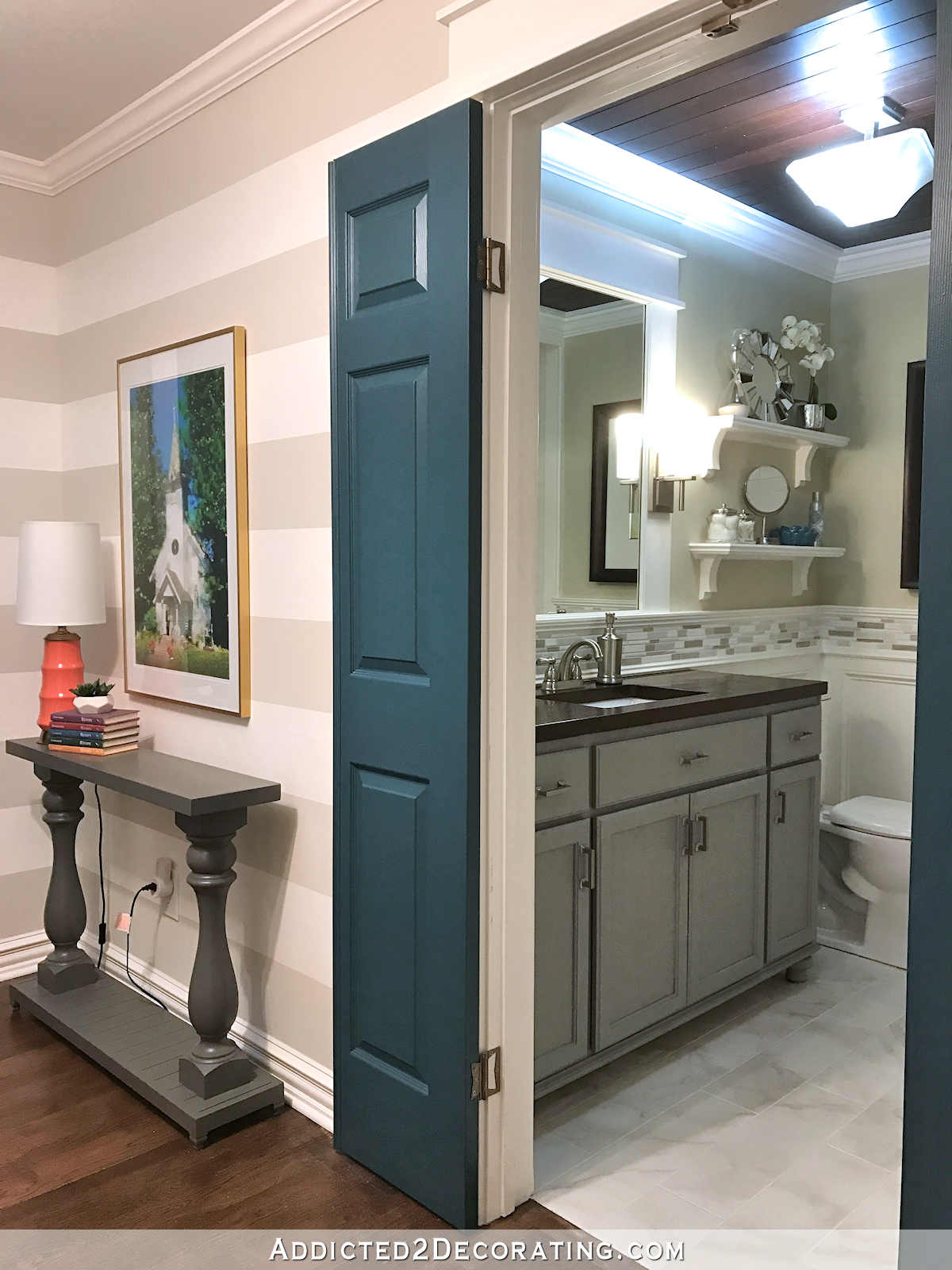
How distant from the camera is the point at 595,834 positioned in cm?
254

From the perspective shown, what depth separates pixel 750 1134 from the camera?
243 cm

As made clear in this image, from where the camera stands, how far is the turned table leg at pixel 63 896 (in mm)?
3045

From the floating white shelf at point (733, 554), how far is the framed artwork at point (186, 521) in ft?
5.45

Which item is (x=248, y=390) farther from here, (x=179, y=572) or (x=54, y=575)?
(x=54, y=575)

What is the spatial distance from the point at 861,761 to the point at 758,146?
2.33 m

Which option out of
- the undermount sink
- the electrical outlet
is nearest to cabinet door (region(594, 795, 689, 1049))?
the undermount sink

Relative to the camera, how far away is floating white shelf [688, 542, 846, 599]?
3.60 meters

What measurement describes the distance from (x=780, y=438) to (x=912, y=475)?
1.93ft

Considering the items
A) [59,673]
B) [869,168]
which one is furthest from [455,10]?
[59,673]

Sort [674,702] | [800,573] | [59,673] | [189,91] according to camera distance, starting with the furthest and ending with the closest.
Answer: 1. [800,573]
2. [59,673]
3. [674,702]
4. [189,91]

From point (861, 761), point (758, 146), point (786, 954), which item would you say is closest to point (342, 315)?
point (758, 146)

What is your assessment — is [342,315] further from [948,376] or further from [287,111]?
[948,376]

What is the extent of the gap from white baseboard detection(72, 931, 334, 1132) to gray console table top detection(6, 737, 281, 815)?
25.3 inches

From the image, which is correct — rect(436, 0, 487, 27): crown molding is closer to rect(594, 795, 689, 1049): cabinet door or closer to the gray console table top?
the gray console table top
